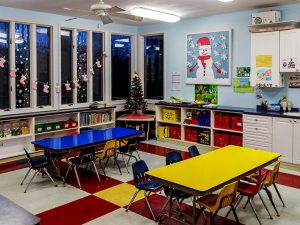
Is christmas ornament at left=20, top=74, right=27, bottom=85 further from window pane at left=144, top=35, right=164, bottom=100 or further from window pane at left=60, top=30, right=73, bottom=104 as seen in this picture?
window pane at left=144, top=35, right=164, bottom=100

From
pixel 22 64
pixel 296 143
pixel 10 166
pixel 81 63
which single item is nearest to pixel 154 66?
pixel 81 63

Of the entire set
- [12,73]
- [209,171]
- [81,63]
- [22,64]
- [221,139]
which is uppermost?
[81,63]

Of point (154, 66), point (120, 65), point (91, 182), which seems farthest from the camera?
point (154, 66)

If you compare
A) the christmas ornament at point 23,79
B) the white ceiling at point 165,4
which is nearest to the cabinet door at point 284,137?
the white ceiling at point 165,4

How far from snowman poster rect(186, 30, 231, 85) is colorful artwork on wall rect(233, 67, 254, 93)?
0.19m

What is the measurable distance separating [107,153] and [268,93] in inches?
149

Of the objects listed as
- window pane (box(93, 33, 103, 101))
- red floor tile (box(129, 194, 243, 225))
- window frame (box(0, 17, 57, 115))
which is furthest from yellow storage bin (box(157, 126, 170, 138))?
red floor tile (box(129, 194, 243, 225))

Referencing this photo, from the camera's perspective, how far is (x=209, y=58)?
320 inches

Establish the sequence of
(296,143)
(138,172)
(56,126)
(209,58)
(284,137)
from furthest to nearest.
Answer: (209,58) < (56,126) < (284,137) < (296,143) < (138,172)

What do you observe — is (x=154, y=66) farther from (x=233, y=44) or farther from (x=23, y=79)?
(x=23, y=79)

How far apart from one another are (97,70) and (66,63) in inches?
39.4

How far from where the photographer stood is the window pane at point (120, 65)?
9.41 meters

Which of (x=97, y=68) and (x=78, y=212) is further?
(x=97, y=68)

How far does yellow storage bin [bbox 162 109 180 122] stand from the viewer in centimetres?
859
